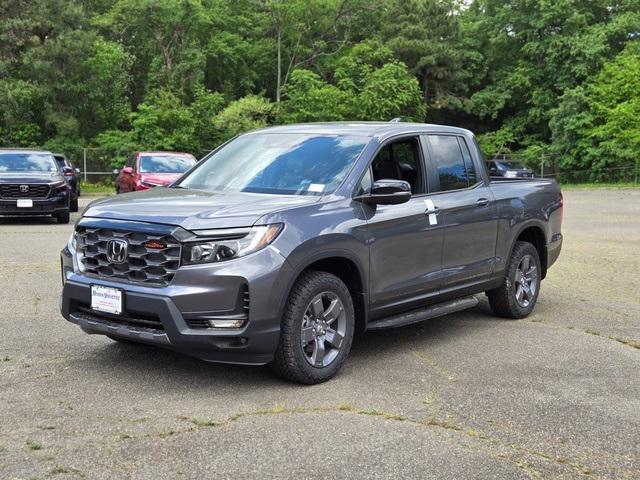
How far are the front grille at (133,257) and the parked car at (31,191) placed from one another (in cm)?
1217

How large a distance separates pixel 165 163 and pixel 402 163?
13671 mm

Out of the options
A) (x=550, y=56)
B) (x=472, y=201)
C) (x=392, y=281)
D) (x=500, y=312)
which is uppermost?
(x=550, y=56)

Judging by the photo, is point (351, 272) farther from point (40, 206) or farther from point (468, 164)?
point (40, 206)

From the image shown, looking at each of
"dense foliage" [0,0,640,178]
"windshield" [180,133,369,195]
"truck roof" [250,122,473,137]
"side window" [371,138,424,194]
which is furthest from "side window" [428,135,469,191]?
"dense foliage" [0,0,640,178]

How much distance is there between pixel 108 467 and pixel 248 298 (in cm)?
140

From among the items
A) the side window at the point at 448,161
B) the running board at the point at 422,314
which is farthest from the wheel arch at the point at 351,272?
the side window at the point at 448,161

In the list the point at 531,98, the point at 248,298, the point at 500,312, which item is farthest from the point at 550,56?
the point at 248,298

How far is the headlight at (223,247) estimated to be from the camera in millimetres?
4855

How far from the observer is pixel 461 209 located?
671cm

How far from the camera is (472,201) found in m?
6.89

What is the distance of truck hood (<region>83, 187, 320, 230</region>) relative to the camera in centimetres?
492

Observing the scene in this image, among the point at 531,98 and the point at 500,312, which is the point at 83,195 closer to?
the point at 500,312

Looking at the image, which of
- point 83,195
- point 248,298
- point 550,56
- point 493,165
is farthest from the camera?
A: point 550,56

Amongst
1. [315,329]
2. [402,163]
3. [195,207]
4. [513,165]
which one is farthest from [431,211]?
[513,165]
